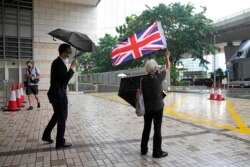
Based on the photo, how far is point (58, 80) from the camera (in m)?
4.70

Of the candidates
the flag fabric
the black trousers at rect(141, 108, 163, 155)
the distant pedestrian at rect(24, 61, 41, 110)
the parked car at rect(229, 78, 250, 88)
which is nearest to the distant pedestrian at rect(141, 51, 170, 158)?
the black trousers at rect(141, 108, 163, 155)

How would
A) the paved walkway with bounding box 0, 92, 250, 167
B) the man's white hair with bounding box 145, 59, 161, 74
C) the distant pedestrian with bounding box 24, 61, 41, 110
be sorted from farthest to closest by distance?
the distant pedestrian with bounding box 24, 61, 41, 110, the man's white hair with bounding box 145, 59, 161, 74, the paved walkway with bounding box 0, 92, 250, 167

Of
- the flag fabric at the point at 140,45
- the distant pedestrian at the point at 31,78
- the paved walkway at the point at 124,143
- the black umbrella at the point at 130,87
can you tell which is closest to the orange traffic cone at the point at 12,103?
the distant pedestrian at the point at 31,78

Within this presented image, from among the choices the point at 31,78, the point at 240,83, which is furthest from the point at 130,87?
the point at 240,83

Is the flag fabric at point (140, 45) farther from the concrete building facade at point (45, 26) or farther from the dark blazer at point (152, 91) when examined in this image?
the concrete building facade at point (45, 26)

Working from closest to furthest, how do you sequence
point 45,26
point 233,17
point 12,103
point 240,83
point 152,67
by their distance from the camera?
point 152,67 → point 12,103 → point 45,26 → point 233,17 → point 240,83

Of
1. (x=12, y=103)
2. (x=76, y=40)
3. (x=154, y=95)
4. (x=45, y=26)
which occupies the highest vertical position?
(x=45, y=26)

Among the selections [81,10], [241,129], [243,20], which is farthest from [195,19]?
[241,129]

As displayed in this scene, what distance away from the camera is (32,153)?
448cm

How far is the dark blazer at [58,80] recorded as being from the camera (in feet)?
15.2

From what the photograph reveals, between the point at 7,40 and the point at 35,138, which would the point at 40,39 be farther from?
the point at 35,138

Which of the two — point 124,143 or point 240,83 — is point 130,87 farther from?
point 240,83

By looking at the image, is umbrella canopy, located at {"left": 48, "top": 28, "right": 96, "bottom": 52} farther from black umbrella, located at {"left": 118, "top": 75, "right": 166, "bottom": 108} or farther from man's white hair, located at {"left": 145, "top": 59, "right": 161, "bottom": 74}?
man's white hair, located at {"left": 145, "top": 59, "right": 161, "bottom": 74}

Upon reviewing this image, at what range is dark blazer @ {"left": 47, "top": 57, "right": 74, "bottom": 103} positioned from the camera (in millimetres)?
4645
